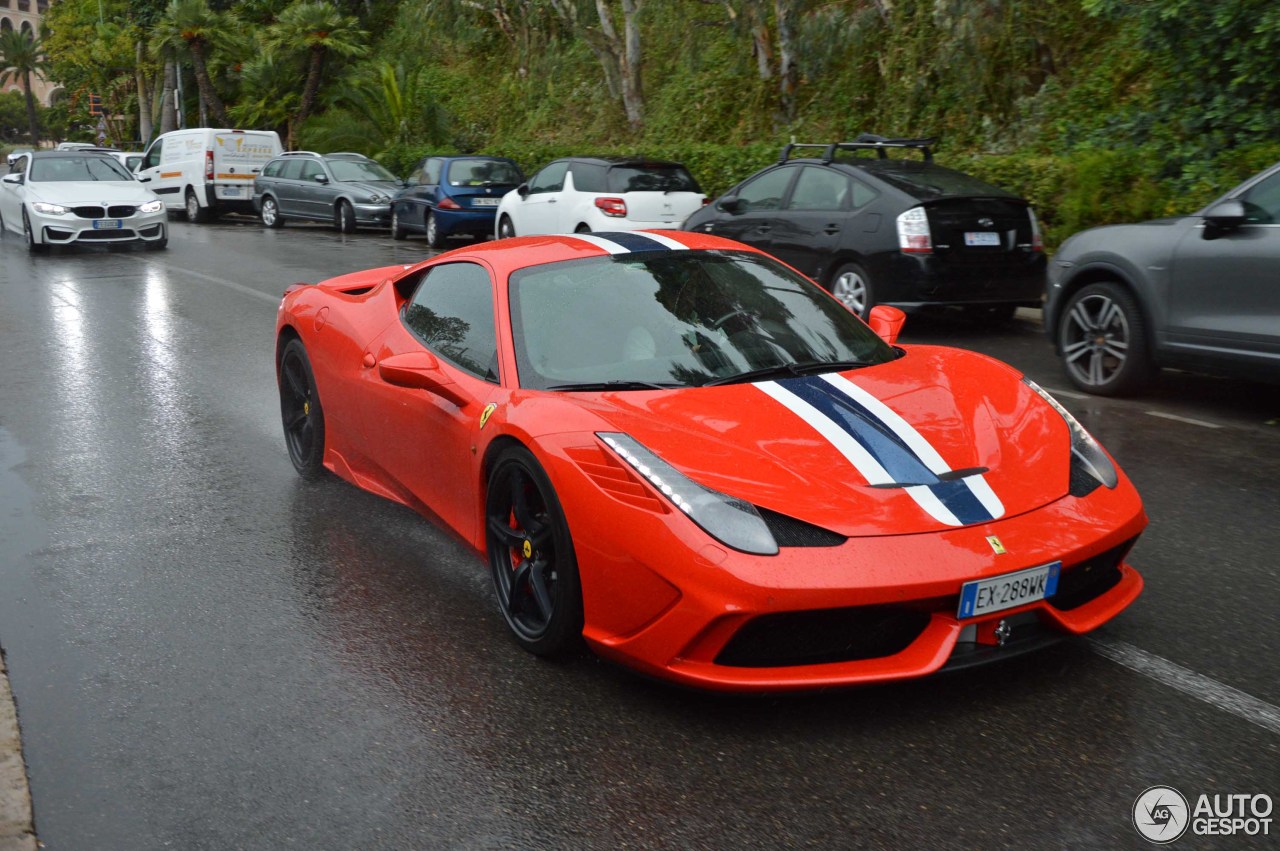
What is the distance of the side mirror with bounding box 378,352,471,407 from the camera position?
15.4ft

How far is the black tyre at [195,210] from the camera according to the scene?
28.0 metres

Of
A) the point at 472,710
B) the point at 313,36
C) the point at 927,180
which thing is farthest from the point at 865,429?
the point at 313,36

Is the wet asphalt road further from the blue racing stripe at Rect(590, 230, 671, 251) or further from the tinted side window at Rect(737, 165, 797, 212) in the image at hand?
the tinted side window at Rect(737, 165, 797, 212)

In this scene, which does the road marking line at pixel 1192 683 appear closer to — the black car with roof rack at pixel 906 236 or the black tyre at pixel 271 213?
the black car with roof rack at pixel 906 236

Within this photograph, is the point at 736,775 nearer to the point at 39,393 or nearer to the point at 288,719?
the point at 288,719

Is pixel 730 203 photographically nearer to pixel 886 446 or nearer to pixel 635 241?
pixel 635 241

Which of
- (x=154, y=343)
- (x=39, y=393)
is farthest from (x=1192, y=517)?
(x=154, y=343)

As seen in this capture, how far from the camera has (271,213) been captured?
26422 millimetres

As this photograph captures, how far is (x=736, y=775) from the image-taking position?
3.38 m

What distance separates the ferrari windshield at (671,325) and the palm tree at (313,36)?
35.7m

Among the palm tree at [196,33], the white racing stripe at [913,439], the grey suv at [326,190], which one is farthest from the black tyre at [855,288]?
the palm tree at [196,33]

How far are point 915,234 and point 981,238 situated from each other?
0.60 m

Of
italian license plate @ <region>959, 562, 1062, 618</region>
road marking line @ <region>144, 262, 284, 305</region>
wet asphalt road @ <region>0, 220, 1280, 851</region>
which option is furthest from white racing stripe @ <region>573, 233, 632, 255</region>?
road marking line @ <region>144, 262, 284, 305</region>

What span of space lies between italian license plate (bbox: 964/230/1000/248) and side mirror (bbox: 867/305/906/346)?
17.7 ft
